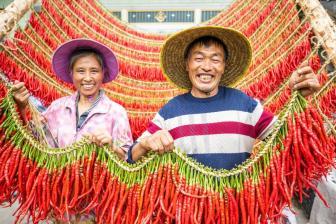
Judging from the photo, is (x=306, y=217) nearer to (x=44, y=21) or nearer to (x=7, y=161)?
(x=7, y=161)

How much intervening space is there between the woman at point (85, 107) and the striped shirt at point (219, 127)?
300 millimetres

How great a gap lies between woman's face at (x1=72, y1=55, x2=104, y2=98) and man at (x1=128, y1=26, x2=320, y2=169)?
412mm

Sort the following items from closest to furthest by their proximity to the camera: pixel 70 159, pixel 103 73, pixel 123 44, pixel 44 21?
pixel 70 159
pixel 103 73
pixel 44 21
pixel 123 44

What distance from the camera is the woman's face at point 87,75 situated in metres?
1.68

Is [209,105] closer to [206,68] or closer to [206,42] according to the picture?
[206,68]

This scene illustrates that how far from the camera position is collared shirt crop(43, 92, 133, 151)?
1.64 meters

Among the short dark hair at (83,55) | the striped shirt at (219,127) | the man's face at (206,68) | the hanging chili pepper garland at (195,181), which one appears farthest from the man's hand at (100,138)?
the short dark hair at (83,55)

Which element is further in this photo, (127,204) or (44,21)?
(44,21)

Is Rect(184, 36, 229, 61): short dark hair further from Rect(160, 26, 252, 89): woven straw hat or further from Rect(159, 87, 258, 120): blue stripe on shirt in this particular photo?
Rect(159, 87, 258, 120): blue stripe on shirt

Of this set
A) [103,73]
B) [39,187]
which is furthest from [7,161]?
[103,73]

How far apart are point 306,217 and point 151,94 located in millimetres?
1741

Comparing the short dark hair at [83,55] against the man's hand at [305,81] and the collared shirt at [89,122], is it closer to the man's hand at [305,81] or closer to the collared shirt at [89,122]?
the collared shirt at [89,122]

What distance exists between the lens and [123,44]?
3682mm

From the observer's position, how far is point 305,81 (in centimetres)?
117
